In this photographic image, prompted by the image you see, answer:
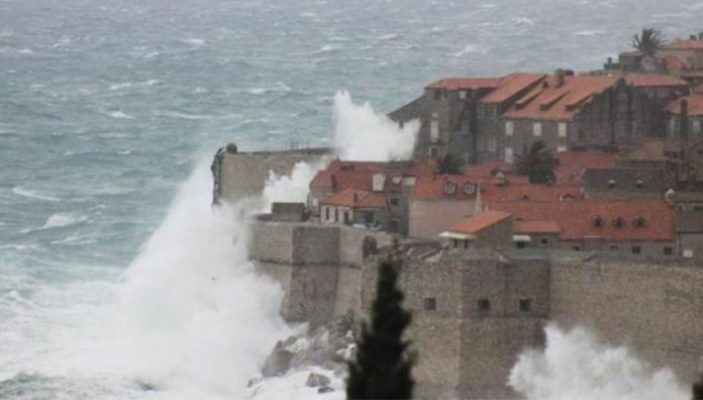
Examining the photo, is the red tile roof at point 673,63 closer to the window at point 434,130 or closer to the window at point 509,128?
the window at point 509,128

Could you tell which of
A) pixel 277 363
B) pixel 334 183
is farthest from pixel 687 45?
pixel 277 363

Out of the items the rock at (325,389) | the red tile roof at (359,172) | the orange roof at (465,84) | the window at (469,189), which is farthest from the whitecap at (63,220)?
the rock at (325,389)

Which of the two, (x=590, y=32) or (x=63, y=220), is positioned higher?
(x=590, y=32)

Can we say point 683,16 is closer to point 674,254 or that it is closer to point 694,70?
point 694,70

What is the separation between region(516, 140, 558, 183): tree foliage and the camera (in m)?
76.1

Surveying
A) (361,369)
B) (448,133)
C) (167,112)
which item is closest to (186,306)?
(448,133)

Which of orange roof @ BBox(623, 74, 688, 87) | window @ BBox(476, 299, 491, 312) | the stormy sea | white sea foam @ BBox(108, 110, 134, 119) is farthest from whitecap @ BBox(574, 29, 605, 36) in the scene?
window @ BBox(476, 299, 491, 312)

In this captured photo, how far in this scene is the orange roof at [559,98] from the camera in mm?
82875

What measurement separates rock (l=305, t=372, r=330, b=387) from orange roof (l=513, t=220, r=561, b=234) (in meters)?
4.87

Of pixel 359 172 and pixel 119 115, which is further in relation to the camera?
pixel 119 115

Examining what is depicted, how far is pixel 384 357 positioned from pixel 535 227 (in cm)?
2467

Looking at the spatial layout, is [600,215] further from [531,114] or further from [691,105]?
[691,105]

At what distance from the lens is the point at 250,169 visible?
81.7 m

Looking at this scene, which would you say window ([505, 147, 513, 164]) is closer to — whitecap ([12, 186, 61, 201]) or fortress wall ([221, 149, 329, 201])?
fortress wall ([221, 149, 329, 201])
